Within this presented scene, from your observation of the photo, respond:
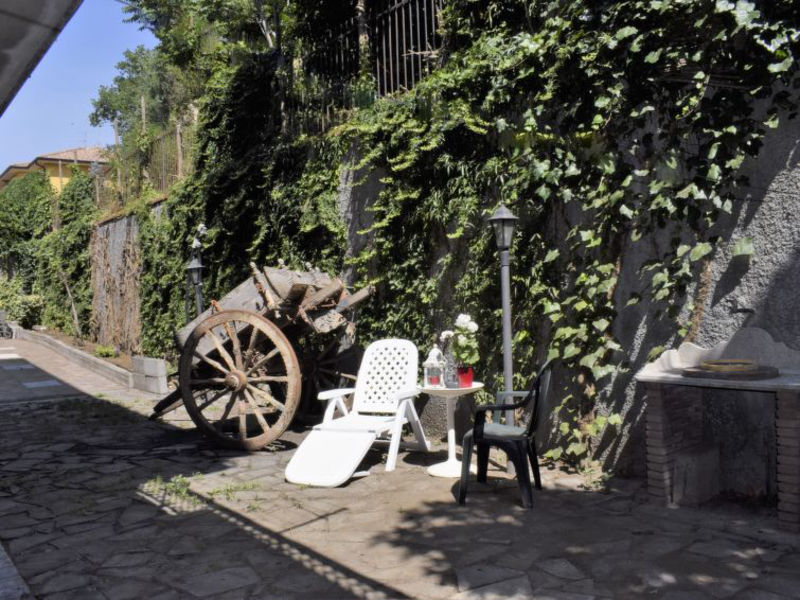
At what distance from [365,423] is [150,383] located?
5299 millimetres

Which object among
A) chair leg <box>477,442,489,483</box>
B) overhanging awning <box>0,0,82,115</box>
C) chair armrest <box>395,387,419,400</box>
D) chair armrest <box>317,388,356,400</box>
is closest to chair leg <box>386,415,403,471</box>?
chair armrest <box>395,387,419,400</box>

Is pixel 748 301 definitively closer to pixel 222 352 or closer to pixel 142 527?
pixel 142 527

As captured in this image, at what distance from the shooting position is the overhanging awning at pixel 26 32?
191 cm

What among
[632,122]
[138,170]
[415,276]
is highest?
[138,170]

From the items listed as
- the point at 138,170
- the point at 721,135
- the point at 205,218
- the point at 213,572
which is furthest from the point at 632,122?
the point at 138,170

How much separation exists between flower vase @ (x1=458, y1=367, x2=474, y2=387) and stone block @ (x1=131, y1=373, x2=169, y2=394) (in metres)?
5.60

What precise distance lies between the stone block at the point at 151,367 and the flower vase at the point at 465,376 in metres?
5.60

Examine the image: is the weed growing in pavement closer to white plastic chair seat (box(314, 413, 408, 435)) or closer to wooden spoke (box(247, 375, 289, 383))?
white plastic chair seat (box(314, 413, 408, 435))

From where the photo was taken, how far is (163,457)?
588 centimetres

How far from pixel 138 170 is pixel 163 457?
8.04 m

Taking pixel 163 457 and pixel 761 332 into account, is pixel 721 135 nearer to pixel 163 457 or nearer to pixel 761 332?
pixel 761 332

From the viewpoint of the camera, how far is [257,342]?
6.04 metres

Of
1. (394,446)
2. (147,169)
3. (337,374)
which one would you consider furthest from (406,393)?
(147,169)

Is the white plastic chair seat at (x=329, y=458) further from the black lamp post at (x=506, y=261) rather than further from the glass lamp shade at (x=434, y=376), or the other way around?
the black lamp post at (x=506, y=261)
